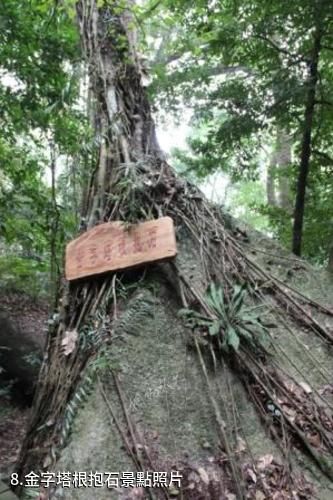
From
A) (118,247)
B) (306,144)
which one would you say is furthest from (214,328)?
(306,144)

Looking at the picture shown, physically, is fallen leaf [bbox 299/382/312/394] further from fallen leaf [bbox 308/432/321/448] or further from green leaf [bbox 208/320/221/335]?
green leaf [bbox 208/320/221/335]

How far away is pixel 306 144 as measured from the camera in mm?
5680

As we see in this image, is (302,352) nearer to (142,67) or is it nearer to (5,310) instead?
(142,67)

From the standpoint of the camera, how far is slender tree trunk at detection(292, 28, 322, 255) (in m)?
5.22

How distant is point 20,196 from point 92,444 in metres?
3.11

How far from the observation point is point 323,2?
170 inches

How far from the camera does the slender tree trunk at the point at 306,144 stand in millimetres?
5219

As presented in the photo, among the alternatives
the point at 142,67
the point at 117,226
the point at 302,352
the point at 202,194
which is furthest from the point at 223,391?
the point at 142,67

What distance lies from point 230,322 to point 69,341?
1.05 meters

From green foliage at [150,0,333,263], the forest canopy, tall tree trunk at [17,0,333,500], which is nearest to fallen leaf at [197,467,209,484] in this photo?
tall tree trunk at [17,0,333,500]

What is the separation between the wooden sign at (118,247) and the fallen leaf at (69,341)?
1.34 feet

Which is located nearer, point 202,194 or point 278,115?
point 202,194

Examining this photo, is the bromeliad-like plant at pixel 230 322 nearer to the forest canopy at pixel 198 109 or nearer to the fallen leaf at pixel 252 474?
the fallen leaf at pixel 252 474

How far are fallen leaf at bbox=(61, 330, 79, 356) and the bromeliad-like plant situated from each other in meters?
0.71
